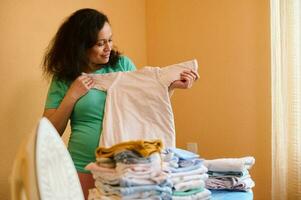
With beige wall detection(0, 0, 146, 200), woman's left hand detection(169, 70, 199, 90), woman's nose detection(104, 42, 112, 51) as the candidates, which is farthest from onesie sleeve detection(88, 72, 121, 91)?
beige wall detection(0, 0, 146, 200)

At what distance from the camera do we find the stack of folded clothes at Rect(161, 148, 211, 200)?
3.95 feet

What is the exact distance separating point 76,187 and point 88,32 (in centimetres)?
102

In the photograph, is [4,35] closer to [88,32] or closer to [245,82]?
[88,32]

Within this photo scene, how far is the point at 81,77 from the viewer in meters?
1.62

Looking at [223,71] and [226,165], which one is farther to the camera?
[223,71]

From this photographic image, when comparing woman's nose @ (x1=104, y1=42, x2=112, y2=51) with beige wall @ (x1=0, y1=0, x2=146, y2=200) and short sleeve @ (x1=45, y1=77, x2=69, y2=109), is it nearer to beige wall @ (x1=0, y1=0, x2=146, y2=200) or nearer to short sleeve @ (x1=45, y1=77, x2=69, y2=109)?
short sleeve @ (x1=45, y1=77, x2=69, y2=109)

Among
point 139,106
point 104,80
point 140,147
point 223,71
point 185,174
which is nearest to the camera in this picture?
point 140,147

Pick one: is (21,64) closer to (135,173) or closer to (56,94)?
(56,94)

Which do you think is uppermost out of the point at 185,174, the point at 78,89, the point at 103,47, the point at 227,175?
the point at 103,47

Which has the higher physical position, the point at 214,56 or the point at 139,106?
the point at 214,56

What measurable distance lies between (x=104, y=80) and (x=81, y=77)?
0.09 meters

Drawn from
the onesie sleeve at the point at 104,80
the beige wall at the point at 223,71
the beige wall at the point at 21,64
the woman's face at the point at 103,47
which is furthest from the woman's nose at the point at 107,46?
the beige wall at the point at 223,71

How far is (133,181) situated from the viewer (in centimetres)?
109

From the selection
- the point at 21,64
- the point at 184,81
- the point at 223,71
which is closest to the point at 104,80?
the point at 184,81
